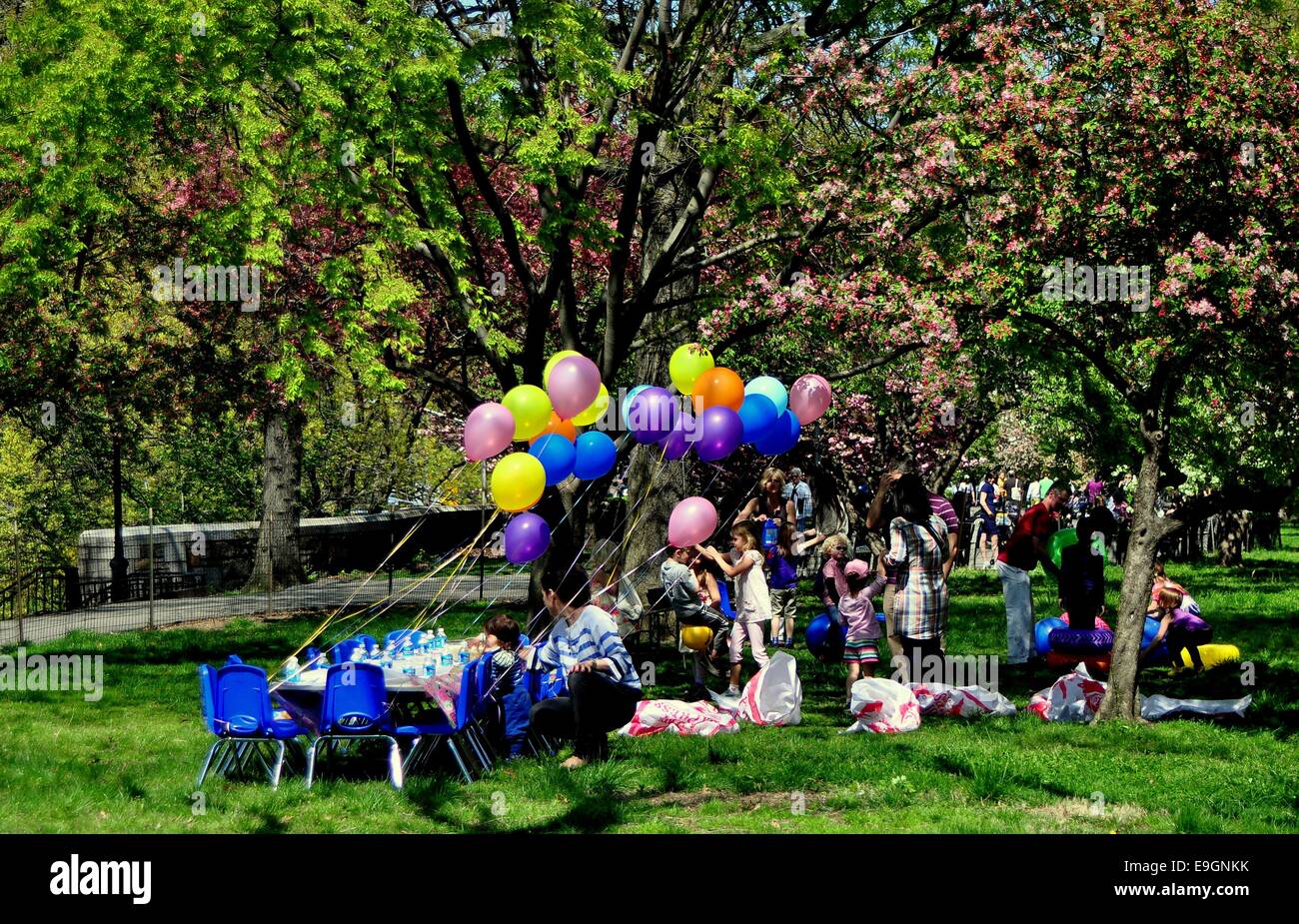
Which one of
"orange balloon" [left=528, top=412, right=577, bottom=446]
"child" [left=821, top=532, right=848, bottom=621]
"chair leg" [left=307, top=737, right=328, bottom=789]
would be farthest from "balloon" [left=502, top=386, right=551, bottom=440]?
A: "child" [left=821, top=532, right=848, bottom=621]

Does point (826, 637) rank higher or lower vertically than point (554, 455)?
lower

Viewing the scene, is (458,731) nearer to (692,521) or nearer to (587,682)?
(587,682)

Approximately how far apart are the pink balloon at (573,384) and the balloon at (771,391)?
171 cm

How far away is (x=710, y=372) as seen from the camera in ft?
32.9

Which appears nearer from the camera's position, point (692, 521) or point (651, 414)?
point (651, 414)

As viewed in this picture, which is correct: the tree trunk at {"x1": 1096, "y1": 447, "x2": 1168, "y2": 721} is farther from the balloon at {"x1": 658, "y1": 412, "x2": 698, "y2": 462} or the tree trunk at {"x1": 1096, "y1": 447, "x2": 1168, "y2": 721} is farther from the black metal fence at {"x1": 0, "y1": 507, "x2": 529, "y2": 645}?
the black metal fence at {"x1": 0, "y1": 507, "x2": 529, "y2": 645}

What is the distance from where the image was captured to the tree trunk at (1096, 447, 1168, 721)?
9812 mm

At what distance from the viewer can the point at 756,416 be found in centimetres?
1027

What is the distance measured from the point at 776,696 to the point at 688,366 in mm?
2719

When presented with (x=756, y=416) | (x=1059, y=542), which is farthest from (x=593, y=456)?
(x=1059, y=542)

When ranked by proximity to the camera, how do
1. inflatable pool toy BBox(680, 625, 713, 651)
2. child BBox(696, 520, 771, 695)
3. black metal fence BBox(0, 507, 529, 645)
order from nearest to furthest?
inflatable pool toy BBox(680, 625, 713, 651) < child BBox(696, 520, 771, 695) < black metal fence BBox(0, 507, 529, 645)

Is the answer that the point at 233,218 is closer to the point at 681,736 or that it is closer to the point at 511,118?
the point at 511,118

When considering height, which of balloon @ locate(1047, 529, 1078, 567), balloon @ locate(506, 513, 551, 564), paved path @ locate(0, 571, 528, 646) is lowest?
paved path @ locate(0, 571, 528, 646)

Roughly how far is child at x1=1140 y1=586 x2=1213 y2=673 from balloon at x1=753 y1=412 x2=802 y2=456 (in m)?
4.60
